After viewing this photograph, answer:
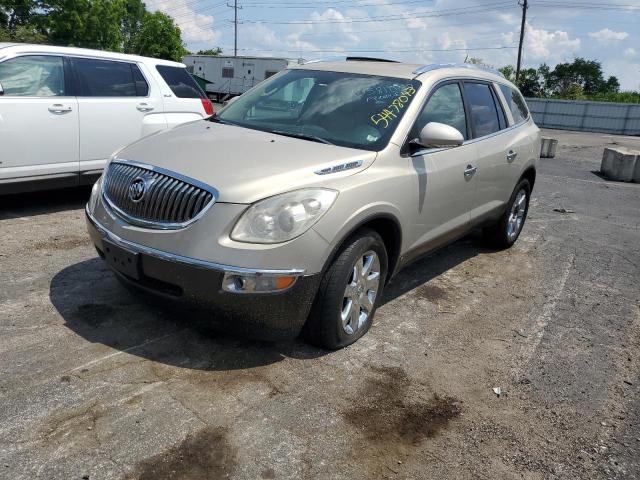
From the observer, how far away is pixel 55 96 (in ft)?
20.0

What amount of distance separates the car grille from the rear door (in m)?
2.62

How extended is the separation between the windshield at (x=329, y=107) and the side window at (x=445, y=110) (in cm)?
16

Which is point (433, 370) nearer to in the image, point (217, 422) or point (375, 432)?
point (375, 432)

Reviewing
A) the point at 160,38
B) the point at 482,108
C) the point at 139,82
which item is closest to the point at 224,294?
the point at 482,108

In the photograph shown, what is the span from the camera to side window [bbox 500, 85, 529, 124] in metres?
5.85

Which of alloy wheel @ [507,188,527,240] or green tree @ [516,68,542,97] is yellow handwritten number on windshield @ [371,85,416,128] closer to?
alloy wheel @ [507,188,527,240]

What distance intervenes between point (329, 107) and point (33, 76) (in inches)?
140

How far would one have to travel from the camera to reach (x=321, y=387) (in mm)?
3291

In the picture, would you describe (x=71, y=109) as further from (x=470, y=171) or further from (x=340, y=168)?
(x=470, y=171)

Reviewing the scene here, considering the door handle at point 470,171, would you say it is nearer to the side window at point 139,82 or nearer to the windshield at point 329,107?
the windshield at point 329,107

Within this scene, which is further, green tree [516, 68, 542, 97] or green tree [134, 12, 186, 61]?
green tree [134, 12, 186, 61]

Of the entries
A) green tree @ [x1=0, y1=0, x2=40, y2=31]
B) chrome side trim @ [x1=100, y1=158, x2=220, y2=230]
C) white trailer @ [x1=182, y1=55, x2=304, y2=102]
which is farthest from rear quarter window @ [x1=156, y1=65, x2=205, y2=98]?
green tree @ [x1=0, y1=0, x2=40, y2=31]

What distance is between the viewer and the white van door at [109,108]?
6.38m

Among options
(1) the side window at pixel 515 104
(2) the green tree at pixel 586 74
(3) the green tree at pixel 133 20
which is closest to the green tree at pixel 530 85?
(2) the green tree at pixel 586 74
